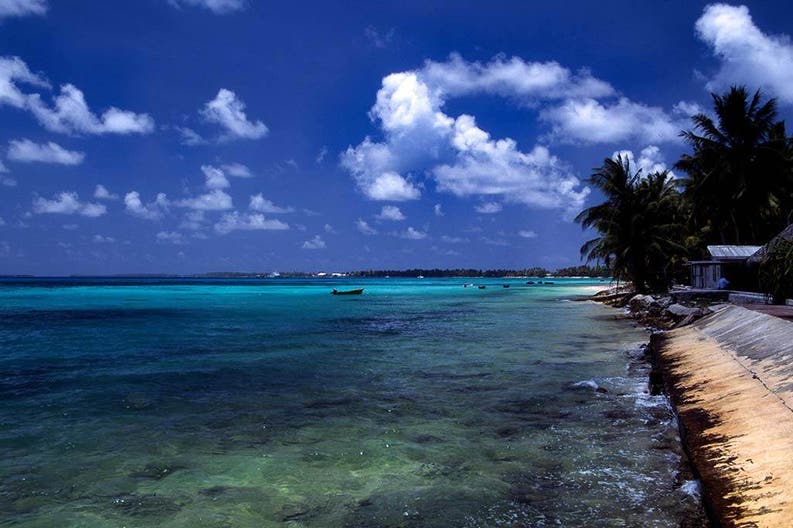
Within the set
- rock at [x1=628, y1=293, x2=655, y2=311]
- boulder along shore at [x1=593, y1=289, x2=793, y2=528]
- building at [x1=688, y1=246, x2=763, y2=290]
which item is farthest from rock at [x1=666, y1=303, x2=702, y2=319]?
rock at [x1=628, y1=293, x2=655, y2=311]

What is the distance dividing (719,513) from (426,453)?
3.61 metres

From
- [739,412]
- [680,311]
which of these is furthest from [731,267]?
[739,412]

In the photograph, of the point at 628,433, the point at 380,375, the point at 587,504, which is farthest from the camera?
the point at 380,375

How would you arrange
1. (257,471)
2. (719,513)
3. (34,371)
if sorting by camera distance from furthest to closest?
(34,371) → (257,471) → (719,513)

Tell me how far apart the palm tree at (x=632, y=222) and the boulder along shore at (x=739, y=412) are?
26836 mm

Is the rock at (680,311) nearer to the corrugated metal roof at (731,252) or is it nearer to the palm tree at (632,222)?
the corrugated metal roof at (731,252)

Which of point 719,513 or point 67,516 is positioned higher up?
point 719,513

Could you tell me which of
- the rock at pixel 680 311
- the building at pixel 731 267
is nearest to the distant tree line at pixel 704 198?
the building at pixel 731 267

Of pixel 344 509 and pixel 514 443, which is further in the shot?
pixel 514 443

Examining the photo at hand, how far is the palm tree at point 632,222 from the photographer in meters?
36.3

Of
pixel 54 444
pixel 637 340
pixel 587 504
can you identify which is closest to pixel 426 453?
pixel 587 504

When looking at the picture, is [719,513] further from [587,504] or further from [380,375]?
[380,375]

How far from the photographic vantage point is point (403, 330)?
23.0m

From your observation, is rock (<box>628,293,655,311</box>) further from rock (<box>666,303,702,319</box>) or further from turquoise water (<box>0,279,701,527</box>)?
turquoise water (<box>0,279,701,527</box>)
